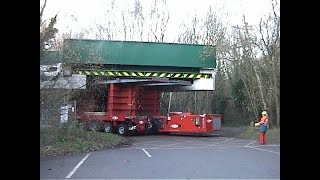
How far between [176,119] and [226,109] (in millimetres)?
5095

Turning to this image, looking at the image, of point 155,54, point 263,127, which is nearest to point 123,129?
point 155,54

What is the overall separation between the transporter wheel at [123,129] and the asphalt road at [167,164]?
3979mm

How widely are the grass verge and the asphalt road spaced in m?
0.41

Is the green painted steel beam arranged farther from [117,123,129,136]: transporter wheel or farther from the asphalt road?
the asphalt road

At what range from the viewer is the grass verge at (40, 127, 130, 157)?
9.21 meters

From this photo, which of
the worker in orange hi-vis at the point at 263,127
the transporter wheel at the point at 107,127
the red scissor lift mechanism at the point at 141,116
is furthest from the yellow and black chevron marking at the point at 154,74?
the worker in orange hi-vis at the point at 263,127

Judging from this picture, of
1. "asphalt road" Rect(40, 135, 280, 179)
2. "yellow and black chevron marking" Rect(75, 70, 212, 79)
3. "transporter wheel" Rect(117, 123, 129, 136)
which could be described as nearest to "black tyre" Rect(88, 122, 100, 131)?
"yellow and black chevron marking" Rect(75, 70, 212, 79)

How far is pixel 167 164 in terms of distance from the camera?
26.6 ft

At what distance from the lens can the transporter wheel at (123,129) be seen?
48.9ft

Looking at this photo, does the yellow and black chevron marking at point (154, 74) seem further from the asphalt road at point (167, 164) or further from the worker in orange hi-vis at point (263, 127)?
the asphalt road at point (167, 164)
